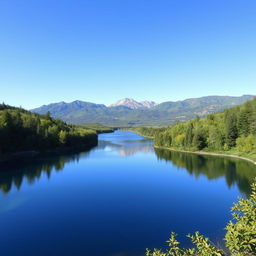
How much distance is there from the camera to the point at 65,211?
115 feet

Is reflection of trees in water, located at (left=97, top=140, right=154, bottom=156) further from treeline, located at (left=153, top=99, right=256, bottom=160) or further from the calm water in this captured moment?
the calm water

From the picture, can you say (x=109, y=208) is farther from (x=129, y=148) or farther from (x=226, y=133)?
(x=129, y=148)

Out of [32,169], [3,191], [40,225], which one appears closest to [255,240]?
[40,225]

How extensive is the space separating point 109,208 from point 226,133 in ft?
272

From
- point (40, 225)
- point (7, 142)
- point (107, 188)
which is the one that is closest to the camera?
point (40, 225)

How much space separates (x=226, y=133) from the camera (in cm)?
10062

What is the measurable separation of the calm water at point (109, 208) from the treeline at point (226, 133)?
2978cm

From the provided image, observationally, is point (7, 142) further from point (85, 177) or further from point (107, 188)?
point (107, 188)

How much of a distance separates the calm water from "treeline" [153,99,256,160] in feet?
97.7

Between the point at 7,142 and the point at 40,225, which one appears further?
the point at 7,142

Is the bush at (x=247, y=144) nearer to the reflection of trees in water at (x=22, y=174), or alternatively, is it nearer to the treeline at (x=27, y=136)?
the reflection of trees in water at (x=22, y=174)

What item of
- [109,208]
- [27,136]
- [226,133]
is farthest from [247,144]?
[27,136]

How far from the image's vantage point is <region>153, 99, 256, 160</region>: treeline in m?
90.7

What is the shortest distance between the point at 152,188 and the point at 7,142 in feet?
215
